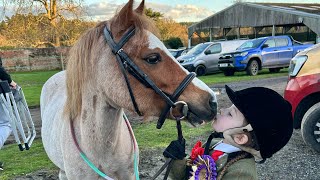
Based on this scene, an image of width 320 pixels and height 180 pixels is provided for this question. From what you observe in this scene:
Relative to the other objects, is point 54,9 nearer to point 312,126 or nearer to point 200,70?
point 200,70

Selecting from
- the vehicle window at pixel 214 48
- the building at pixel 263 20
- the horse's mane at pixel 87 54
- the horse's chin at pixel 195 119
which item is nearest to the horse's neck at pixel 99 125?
the horse's mane at pixel 87 54

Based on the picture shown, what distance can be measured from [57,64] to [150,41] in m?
25.2

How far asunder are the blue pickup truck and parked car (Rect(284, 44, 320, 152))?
12334 mm

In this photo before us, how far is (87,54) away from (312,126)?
3.98 meters

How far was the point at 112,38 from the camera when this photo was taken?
226 centimetres

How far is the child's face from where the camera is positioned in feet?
6.57

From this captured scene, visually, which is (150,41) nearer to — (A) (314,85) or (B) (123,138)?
(B) (123,138)

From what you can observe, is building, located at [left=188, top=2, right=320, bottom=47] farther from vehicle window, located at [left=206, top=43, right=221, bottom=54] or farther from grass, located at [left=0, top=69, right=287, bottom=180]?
grass, located at [left=0, top=69, right=287, bottom=180]

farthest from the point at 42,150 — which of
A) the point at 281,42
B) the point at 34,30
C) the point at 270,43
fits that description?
the point at 34,30

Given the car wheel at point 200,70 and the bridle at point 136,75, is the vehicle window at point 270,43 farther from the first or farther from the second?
the bridle at point 136,75

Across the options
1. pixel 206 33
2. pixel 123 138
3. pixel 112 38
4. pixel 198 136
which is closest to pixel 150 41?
pixel 112 38

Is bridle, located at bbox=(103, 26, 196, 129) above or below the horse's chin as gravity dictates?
above

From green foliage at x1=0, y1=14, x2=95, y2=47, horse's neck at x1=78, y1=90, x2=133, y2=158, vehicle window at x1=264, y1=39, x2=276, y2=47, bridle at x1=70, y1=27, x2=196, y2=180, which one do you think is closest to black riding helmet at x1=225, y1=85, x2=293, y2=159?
bridle at x1=70, y1=27, x2=196, y2=180

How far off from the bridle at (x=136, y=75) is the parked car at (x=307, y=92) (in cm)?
356
